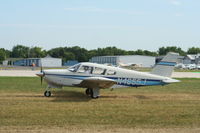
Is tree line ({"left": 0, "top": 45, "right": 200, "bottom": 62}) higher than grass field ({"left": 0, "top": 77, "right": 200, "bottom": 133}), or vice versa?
tree line ({"left": 0, "top": 45, "right": 200, "bottom": 62})

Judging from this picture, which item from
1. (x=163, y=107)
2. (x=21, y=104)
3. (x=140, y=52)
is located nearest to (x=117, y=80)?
(x=163, y=107)

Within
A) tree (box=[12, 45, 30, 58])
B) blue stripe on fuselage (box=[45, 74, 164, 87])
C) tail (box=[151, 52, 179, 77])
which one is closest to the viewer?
blue stripe on fuselage (box=[45, 74, 164, 87])

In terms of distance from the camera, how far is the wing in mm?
14592

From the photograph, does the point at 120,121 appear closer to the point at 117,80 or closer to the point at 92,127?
the point at 92,127

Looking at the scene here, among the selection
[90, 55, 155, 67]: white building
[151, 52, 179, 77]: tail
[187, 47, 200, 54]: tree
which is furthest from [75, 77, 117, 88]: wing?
[187, 47, 200, 54]: tree

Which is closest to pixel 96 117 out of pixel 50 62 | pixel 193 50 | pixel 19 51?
pixel 50 62

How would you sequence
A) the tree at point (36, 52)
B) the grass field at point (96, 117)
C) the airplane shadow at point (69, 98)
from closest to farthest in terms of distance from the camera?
1. the grass field at point (96, 117)
2. the airplane shadow at point (69, 98)
3. the tree at point (36, 52)

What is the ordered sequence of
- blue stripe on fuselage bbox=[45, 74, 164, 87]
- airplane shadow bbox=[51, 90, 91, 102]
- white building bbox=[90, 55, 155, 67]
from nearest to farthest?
airplane shadow bbox=[51, 90, 91, 102], blue stripe on fuselage bbox=[45, 74, 164, 87], white building bbox=[90, 55, 155, 67]

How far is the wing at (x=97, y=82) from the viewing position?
1459 centimetres

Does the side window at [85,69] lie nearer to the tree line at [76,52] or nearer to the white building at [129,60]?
the white building at [129,60]

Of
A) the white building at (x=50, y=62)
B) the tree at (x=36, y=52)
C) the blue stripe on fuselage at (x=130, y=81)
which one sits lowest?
the white building at (x=50, y=62)

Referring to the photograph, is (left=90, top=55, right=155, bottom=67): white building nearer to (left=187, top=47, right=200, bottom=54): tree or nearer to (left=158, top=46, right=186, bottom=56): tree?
(left=158, top=46, right=186, bottom=56): tree

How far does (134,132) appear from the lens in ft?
27.0

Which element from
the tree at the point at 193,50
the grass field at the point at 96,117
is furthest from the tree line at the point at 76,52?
the grass field at the point at 96,117
